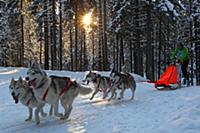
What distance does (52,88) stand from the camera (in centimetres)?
905

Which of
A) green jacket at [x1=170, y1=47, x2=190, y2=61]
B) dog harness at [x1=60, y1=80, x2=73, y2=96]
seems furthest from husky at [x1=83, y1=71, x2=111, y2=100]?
green jacket at [x1=170, y1=47, x2=190, y2=61]

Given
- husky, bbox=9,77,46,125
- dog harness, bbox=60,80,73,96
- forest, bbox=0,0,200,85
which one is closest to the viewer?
husky, bbox=9,77,46,125

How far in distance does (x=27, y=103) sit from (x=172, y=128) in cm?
398

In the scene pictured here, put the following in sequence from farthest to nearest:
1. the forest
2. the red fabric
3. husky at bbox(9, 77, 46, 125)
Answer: the forest
the red fabric
husky at bbox(9, 77, 46, 125)

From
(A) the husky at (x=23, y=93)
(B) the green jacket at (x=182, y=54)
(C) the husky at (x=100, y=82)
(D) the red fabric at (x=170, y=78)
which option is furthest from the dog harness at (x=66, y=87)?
(B) the green jacket at (x=182, y=54)

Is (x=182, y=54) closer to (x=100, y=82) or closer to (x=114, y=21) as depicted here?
(x=100, y=82)

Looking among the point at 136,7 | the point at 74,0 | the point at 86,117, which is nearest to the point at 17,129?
the point at 86,117

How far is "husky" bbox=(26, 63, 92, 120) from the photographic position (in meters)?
8.70

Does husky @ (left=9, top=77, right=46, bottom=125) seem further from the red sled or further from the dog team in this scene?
the red sled

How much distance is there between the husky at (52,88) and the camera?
8695mm

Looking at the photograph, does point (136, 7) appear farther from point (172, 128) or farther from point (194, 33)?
point (172, 128)

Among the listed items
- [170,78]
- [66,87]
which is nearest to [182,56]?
[170,78]

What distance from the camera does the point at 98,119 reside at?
30.5 ft

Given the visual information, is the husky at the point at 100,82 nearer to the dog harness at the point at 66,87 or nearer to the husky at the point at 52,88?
the husky at the point at 52,88
